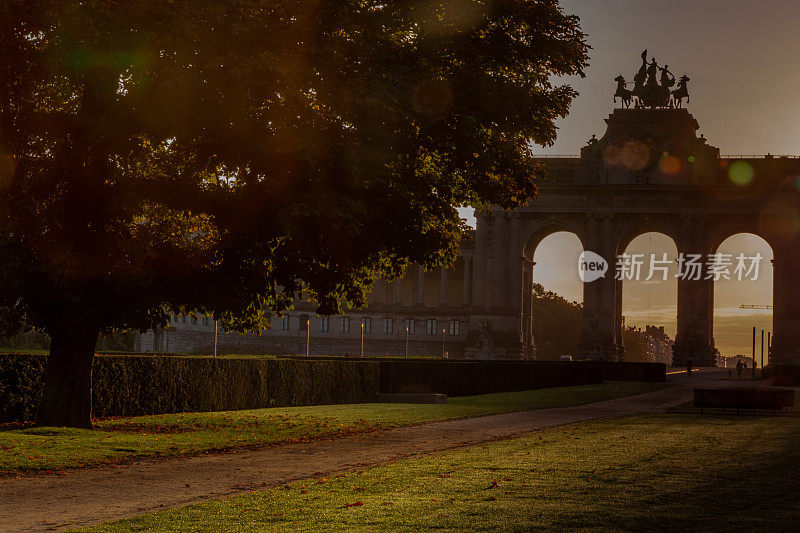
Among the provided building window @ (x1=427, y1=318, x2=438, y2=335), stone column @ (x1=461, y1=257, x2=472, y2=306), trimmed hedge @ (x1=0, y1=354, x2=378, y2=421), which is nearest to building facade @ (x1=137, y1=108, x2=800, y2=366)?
stone column @ (x1=461, y1=257, x2=472, y2=306)

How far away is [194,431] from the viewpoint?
23750 millimetres

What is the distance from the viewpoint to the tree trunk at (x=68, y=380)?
23.2 m

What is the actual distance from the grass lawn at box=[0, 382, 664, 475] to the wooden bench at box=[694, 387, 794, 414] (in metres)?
6.14

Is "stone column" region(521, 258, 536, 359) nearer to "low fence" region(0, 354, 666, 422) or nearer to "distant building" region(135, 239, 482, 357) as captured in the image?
"distant building" region(135, 239, 482, 357)

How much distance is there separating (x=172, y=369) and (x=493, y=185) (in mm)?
10618

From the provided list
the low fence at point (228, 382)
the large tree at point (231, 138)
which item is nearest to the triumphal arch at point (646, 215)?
the low fence at point (228, 382)

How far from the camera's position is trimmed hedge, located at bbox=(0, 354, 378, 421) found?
25.1 m

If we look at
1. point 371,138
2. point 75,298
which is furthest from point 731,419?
point 75,298

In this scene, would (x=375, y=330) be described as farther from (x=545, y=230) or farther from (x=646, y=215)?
(x=646, y=215)

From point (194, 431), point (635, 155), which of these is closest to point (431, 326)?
point (635, 155)

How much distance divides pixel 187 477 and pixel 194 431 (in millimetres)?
7864

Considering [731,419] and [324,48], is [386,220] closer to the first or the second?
[324,48]

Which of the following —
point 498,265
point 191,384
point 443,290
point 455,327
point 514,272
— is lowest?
point 191,384

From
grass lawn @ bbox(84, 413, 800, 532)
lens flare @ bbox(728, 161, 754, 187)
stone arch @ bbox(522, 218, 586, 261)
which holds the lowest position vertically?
grass lawn @ bbox(84, 413, 800, 532)
